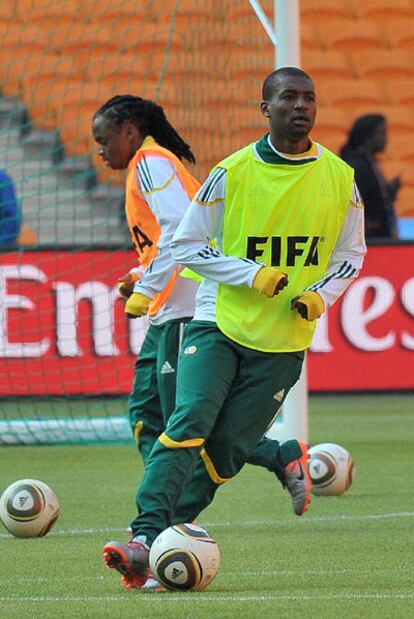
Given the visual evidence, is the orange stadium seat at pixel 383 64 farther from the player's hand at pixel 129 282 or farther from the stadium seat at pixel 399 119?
the player's hand at pixel 129 282

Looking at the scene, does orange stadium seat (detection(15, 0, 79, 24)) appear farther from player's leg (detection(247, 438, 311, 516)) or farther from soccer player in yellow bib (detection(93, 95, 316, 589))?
player's leg (detection(247, 438, 311, 516))

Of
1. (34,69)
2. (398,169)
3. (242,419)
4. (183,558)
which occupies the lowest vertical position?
(183,558)

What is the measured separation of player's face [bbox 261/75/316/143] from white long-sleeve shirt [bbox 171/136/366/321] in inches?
3.7

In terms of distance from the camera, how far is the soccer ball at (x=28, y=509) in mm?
7090

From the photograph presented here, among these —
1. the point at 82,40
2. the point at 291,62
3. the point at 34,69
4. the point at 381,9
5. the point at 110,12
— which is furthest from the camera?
the point at 381,9

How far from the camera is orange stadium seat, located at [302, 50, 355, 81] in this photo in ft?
57.4

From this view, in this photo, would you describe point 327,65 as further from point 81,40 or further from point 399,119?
point 81,40

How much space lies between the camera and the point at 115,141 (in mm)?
7059

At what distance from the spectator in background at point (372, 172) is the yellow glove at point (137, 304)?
805 centimetres

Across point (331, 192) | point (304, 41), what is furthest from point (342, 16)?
point (331, 192)

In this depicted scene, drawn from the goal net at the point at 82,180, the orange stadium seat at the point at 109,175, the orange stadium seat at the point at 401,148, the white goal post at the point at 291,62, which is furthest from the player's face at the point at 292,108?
the orange stadium seat at the point at 401,148

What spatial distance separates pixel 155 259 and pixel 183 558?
181 centimetres

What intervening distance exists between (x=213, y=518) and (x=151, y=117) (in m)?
2.02

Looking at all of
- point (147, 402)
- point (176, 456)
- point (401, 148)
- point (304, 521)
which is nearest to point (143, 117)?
point (147, 402)
